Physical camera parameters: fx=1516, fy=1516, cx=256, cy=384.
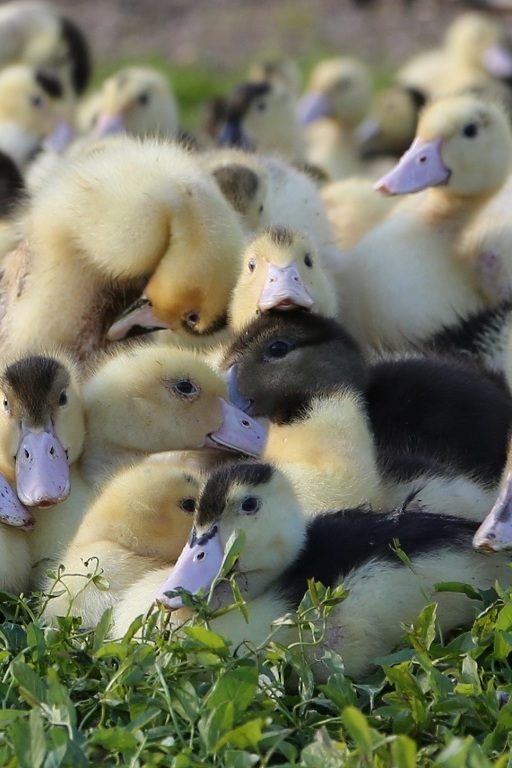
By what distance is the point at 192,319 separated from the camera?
380 centimetres

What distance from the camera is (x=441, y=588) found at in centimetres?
279

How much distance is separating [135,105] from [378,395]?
352 centimetres

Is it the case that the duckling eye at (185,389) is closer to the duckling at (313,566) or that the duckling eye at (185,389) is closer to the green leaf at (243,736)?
the duckling at (313,566)

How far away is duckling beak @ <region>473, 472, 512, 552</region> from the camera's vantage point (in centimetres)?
282

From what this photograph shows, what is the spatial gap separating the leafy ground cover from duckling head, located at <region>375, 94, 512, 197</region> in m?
1.99

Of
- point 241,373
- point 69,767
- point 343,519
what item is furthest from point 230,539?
point 241,373

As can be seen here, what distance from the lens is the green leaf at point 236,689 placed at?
2.52 metres

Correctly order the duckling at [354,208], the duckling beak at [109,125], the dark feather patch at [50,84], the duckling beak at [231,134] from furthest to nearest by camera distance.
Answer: the dark feather patch at [50,84] → the duckling beak at [231,134] → the duckling beak at [109,125] → the duckling at [354,208]

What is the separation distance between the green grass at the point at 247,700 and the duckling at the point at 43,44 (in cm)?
645

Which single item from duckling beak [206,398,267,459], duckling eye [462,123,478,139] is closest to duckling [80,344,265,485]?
duckling beak [206,398,267,459]

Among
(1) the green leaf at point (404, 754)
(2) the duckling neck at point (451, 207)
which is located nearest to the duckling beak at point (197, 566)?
(1) the green leaf at point (404, 754)

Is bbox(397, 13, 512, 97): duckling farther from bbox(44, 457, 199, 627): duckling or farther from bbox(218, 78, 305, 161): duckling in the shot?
bbox(44, 457, 199, 627): duckling

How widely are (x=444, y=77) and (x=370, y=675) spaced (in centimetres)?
649

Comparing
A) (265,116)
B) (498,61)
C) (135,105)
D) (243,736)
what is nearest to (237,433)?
(243,736)
